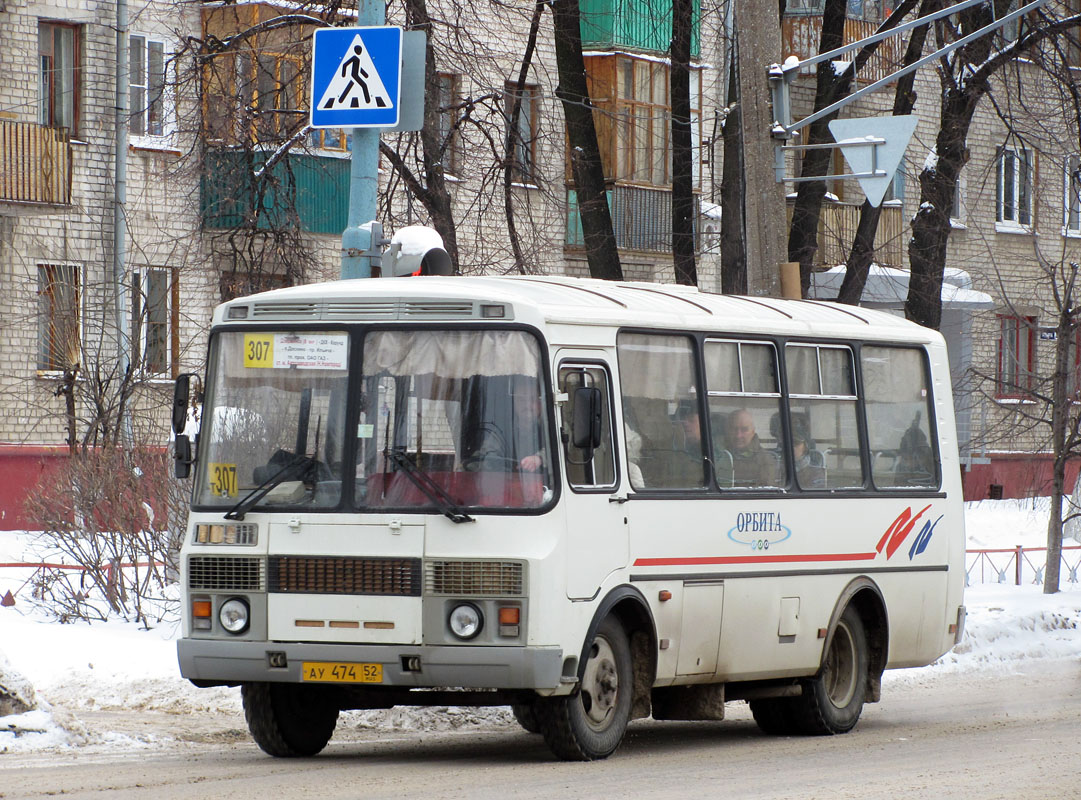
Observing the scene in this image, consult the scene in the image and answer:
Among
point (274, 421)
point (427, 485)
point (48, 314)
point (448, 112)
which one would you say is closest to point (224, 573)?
point (274, 421)

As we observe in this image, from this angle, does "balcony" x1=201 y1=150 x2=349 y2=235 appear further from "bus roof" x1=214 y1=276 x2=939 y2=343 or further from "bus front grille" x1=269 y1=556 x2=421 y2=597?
"bus front grille" x1=269 y1=556 x2=421 y2=597

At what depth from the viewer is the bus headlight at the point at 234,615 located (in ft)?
32.7

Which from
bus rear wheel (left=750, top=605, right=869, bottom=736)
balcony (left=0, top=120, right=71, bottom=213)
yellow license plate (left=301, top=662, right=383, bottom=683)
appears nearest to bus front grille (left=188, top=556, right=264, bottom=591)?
yellow license plate (left=301, top=662, right=383, bottom=683)

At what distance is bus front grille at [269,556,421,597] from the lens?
31.9 feet

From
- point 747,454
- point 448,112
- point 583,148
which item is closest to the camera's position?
point 747,454

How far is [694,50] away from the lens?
32094mm

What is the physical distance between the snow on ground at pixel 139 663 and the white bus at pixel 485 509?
1.21 metres

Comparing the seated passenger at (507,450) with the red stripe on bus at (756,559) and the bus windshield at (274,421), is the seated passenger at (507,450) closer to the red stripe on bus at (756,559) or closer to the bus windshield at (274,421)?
the bus windshield at (274,421)

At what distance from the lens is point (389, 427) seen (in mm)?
9914

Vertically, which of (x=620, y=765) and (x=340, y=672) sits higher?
(x=340, y=672)

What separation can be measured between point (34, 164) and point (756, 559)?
54.6 feet

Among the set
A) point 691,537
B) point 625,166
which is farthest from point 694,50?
point 691,537

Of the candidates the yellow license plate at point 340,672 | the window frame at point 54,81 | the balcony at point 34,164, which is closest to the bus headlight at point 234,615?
the yellow license plate at point 340,672

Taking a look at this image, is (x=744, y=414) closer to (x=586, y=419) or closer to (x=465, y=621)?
(x=586, y=419)
